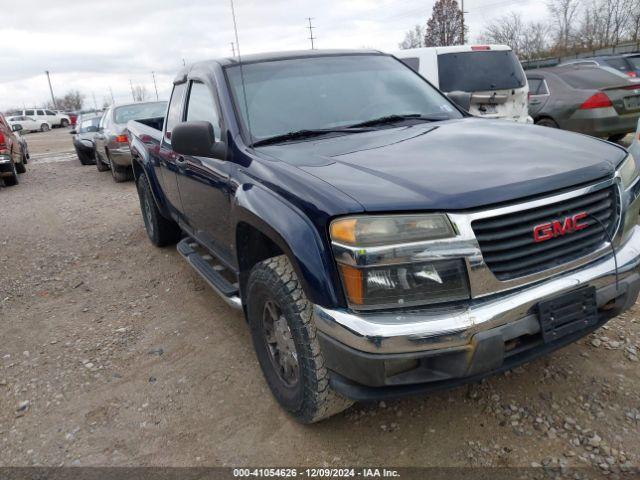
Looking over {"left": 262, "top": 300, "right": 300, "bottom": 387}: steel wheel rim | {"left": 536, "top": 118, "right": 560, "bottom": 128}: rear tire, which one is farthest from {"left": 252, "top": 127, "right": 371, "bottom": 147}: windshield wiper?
{"left": 536, "top": 118, "right": 560, "bottom": 128}: rear tire

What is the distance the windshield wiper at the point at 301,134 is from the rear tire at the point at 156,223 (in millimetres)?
2714

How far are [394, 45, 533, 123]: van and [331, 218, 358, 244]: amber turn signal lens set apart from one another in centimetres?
567

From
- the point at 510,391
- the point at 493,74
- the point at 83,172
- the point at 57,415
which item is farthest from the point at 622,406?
the point at 83,172

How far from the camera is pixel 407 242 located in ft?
6.29

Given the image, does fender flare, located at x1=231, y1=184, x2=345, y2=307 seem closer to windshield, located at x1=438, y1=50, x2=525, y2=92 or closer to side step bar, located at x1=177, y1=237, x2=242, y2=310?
side step bar, located at x1=177, y1=237, x2=242, y2=310

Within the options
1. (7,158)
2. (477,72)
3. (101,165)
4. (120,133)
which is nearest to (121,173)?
(120,133)

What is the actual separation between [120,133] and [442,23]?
2271 inches

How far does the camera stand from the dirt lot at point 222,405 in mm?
2357

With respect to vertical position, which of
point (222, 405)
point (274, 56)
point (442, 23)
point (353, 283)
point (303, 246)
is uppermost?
point (442, 23)

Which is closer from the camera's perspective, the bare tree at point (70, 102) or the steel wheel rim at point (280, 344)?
the steel wheel rim at point (280, 344)

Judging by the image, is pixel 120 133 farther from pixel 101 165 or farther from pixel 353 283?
pixel 353 283

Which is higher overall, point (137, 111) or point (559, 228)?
point (137, 111)

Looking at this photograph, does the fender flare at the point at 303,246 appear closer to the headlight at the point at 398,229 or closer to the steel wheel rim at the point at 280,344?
the headlight at the point at 398,229

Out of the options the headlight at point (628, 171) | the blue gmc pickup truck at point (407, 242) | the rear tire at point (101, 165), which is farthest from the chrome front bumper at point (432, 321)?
the rear tire at point (101, 165)
